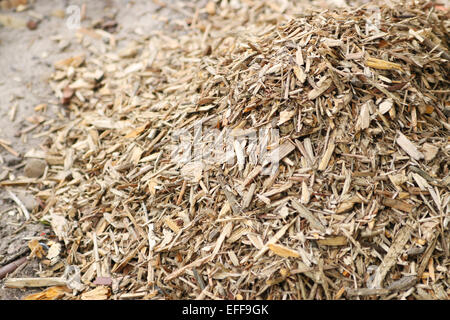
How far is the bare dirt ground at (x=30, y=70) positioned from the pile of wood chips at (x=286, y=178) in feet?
0.65

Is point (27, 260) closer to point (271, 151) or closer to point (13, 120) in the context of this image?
point (13, 120)

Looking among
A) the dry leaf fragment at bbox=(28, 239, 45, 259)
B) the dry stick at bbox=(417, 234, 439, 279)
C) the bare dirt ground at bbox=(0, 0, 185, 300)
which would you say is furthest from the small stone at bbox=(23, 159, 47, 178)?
the dry stick at bbox=(417, 234, 439, 279)

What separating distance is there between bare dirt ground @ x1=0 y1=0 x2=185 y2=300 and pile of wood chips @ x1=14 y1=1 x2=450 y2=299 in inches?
7.8

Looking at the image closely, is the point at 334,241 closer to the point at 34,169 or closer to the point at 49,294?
the point at 49,294

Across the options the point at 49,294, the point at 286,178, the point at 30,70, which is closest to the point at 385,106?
the point at 286,178

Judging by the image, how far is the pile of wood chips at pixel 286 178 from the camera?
6.26 ft

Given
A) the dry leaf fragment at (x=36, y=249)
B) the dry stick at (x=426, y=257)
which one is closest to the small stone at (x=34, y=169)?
the dry leaf fragment at (x=36, y=249)

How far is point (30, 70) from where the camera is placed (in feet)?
11.4

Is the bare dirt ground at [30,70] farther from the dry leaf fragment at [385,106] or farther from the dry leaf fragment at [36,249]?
the dry leaf fragment at [385,106]

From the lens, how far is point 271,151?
2.12 m

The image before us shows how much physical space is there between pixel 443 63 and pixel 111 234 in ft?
7.30

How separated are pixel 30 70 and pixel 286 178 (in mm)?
2649

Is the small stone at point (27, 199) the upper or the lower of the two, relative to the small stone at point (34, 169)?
lower
